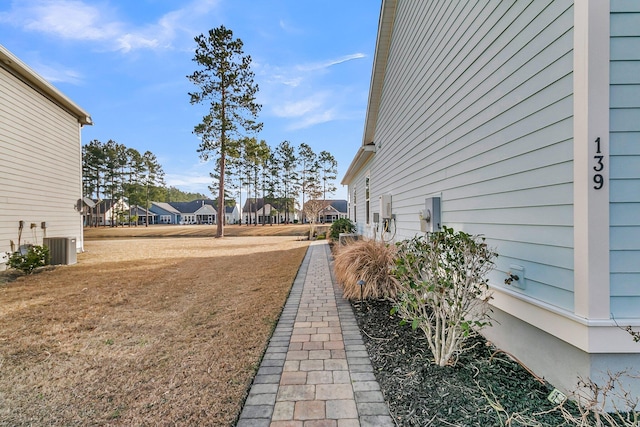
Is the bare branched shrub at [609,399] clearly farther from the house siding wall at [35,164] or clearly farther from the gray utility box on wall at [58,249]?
the gray utility box on wall at [58,249]

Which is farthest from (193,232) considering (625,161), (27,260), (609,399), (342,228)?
(625,161)

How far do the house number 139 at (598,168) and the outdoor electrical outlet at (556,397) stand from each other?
4.65ft

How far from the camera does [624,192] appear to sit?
1.77 m

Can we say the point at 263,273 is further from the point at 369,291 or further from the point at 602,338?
the point at 602,338

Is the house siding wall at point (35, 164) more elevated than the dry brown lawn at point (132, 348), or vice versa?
the house siding wall at point (35, 164)

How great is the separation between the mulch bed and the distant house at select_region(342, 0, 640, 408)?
226 millimetres

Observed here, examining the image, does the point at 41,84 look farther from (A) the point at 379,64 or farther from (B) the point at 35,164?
(A) the point at 379,64

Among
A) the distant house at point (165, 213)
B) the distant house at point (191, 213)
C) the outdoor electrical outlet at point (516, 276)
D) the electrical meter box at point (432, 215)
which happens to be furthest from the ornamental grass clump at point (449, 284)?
the distant house at point (165, 213)

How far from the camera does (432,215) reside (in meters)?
4.14

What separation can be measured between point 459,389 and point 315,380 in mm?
1101

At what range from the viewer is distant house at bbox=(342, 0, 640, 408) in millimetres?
1755

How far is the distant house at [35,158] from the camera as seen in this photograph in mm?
6965

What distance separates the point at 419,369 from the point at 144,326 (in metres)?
3.38

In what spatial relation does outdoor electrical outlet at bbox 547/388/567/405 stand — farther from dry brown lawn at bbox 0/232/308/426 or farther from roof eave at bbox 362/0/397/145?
roof eave at bbox 362/0/397/145
